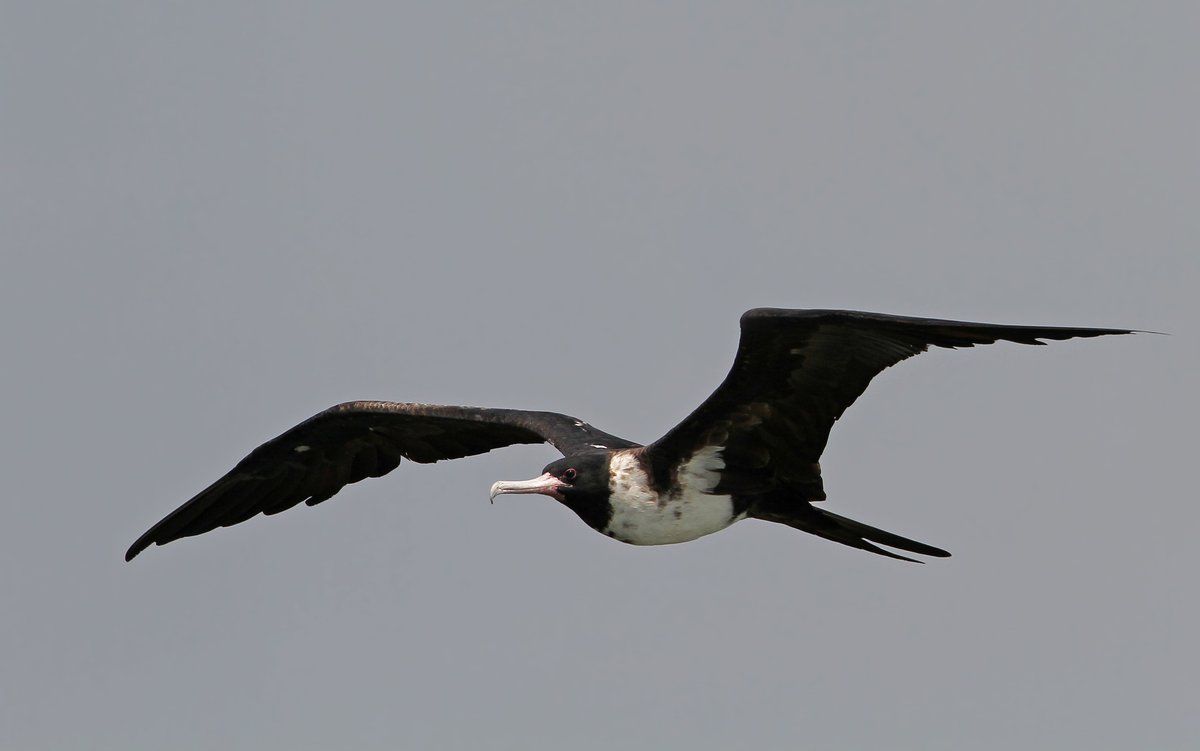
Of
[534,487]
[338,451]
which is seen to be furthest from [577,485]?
[338,451]

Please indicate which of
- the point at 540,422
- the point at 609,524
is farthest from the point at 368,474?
the point at 609,524

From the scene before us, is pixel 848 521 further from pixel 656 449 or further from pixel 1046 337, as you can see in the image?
pixel 1046 337

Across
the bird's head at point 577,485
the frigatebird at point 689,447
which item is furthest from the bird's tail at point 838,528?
the bird's head at point 577,485

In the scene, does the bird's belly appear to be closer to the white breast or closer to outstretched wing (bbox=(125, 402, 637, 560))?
the white breast

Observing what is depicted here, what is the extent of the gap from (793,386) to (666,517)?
3.38 feet

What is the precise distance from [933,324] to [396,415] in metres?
3.98

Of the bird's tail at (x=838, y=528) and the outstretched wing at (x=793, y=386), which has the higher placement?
the outstretched wing at (x=793, y=386)

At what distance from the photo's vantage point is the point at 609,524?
9664mm

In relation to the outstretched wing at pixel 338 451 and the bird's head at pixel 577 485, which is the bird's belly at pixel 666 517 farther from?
the outstretched wing at pixel 338 451

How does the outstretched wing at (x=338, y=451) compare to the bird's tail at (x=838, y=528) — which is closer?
A: the bird's tail at (x=838, y=528)

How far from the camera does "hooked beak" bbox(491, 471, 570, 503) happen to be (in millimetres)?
9664

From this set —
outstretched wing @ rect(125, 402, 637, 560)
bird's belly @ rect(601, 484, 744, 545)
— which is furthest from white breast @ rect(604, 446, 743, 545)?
outstretched wing @ rect(125, 402, 637, 560)

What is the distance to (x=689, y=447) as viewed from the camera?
30.9 ft

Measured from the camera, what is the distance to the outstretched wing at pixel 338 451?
36.2 ft
